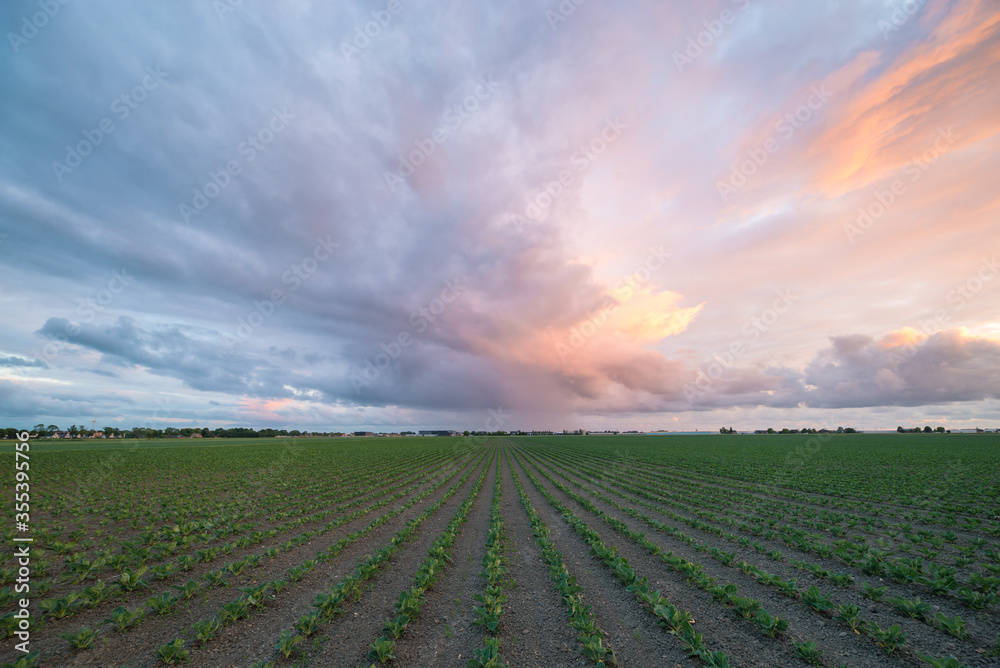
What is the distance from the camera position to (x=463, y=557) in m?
14.0

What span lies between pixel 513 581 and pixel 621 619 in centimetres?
371

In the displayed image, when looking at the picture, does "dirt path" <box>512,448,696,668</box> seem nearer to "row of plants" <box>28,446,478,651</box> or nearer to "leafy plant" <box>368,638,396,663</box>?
"leafy plant" <box>368,638,396,663</box>

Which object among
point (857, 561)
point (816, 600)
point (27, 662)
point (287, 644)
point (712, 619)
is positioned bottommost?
point (712, 619)

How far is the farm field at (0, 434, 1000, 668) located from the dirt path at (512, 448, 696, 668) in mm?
57

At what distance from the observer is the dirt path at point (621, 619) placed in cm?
774

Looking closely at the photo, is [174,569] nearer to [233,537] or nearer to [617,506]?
[233,537]

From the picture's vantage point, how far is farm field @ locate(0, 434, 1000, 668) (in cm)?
788

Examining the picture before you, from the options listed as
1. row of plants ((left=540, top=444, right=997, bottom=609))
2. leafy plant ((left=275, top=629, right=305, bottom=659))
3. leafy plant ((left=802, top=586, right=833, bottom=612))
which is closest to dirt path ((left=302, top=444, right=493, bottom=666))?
leafy plant ((left=275, top=629, right=305, bottom=659))

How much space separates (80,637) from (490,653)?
Result: 8.69 meters

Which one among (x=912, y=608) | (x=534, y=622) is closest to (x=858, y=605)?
(x=912, y=608)

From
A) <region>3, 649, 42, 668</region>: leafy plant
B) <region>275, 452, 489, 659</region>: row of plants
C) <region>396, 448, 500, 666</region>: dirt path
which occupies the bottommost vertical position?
<region>396, 448, 500, 666</region>: dirt path

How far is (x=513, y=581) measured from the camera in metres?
11.8

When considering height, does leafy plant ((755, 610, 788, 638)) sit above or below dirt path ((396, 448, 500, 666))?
above

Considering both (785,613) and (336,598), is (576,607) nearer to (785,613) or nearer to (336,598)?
(785,613)
